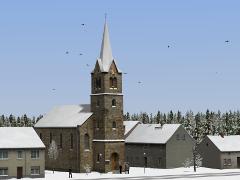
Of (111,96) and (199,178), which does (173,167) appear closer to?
(111,96)

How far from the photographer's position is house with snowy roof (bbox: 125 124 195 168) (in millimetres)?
92000

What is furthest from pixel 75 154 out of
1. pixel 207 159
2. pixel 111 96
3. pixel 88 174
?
pixel 207 159

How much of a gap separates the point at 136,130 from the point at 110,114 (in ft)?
63.9

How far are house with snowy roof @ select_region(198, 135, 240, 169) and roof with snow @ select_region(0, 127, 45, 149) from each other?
103ft

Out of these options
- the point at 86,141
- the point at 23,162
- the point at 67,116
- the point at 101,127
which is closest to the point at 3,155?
the point at 23,162

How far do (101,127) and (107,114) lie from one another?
2.16 meters

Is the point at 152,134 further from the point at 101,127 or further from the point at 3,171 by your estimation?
the point at 3,171

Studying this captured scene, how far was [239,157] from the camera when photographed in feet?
306

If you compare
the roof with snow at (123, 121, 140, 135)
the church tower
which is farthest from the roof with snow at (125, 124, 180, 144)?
the church tower

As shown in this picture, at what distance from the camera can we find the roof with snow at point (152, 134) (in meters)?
92.8

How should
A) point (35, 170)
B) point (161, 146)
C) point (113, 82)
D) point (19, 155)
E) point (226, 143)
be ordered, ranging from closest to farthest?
point (19, 155)
point (35, 170)
point (113, 82)
point (161, 146)
point (226, 143)

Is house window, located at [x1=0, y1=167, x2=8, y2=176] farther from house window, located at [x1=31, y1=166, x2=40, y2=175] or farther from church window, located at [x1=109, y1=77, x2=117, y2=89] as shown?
church window, located at [x1=109, y1=77, x2=117, y2=89]

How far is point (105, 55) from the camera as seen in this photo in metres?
85.2

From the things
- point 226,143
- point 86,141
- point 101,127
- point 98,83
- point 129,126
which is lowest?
point 226,143
